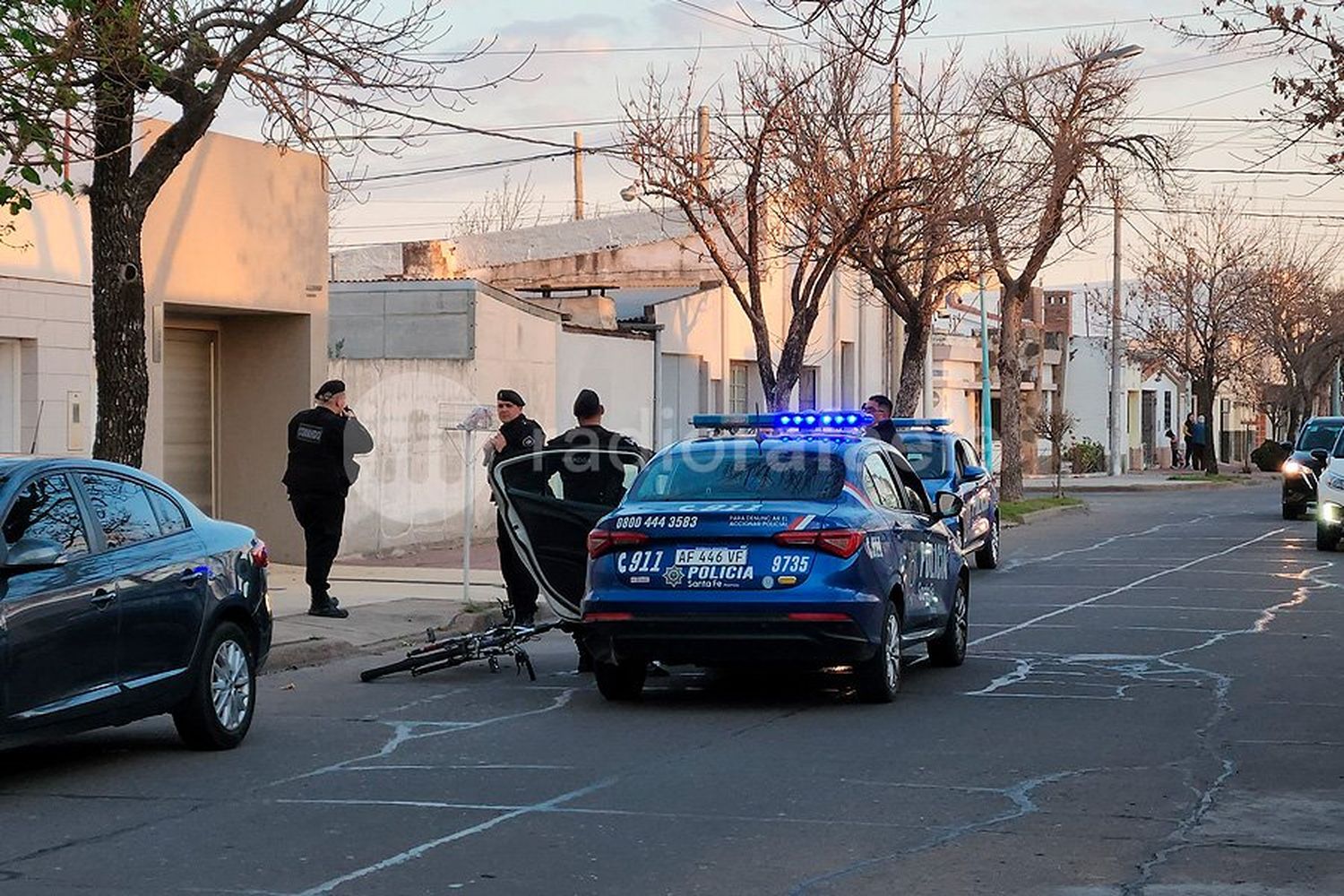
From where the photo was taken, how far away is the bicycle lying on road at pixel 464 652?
13.3 m

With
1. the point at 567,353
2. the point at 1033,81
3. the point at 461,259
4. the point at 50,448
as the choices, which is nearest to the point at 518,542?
the point at 50,448

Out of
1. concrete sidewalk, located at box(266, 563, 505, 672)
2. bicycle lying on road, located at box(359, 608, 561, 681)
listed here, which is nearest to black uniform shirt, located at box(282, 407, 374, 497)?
concrete sidewalk, located at box(266, 563, 505, 672)

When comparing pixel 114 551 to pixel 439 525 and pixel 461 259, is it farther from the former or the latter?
pixel 461 259

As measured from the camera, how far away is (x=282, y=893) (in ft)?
22.5

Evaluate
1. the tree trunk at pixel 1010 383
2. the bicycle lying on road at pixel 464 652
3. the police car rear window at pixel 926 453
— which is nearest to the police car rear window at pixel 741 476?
the bicycle lying on road at pixel 464 652

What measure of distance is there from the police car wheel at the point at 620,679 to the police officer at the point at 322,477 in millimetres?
4926

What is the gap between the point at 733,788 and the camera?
901cm

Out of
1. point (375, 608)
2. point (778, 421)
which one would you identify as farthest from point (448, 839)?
point (375, 608)

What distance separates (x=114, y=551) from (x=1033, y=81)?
28.4m

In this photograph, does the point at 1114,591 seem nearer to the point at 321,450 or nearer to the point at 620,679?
the point at 321,450

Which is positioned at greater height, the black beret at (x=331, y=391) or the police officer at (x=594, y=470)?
the black beret at (x=331, y=391)

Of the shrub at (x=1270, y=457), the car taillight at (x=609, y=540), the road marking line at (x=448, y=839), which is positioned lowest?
the road marking line at (x=448, y=839)

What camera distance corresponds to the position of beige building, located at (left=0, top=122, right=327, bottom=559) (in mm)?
17500

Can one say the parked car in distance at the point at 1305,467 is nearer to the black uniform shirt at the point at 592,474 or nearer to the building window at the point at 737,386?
the building window at the point at 737,386
